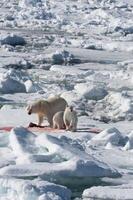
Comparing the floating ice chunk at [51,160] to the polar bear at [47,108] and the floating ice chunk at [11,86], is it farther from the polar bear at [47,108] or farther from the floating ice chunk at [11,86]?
the floating ice chunk at [11,86]

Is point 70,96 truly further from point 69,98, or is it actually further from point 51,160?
point 51,160

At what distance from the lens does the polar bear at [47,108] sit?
8.98 meters

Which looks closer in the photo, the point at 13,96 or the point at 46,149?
the point at 46,149

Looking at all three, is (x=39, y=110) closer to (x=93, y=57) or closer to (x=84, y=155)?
(x=84, y=155)

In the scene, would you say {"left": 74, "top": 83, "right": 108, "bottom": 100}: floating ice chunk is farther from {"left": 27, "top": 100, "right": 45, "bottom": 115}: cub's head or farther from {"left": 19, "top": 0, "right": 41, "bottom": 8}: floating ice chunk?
{"left": 19, "top": 0, "right": 41, "bottom": 8}: floating ice chunk

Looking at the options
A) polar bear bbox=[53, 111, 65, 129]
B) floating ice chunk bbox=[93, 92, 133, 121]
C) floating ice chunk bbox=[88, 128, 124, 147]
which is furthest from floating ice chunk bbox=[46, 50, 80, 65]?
floating ice chunk bbox=[88, 128, 124, 147]

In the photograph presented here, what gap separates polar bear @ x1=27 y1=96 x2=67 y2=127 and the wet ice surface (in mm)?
314

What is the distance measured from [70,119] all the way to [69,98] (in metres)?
2.91

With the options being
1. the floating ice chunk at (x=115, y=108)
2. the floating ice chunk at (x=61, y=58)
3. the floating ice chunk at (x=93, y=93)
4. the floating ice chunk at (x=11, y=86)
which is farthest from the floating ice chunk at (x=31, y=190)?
the floating ice chunk at (x=61, y=58)

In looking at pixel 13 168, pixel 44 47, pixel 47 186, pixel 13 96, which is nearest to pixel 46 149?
pixel 13 168

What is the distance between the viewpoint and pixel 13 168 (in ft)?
18.2

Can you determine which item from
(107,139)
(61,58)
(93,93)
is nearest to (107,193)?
(107,139)

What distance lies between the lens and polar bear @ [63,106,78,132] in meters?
8.33

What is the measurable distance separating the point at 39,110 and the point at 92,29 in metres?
16.3
